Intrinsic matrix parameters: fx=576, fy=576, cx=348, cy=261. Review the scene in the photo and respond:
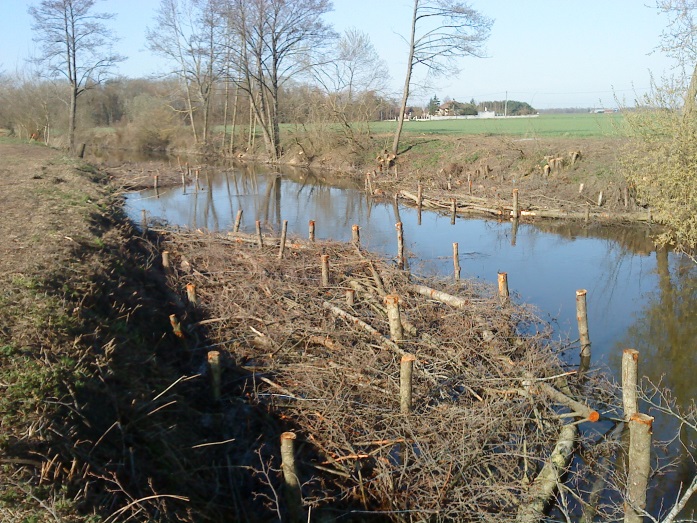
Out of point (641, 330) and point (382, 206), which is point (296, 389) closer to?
point (641, 330)

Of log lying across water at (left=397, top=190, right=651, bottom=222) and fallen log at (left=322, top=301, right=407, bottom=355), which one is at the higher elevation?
log lying across water at (left=397, top=190, right=651, bottom=222)

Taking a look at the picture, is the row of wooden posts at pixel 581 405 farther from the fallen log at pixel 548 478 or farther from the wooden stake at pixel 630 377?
the fallen log at pixel 548 478

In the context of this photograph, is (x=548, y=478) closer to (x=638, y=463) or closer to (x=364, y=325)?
(x=638, y=463)

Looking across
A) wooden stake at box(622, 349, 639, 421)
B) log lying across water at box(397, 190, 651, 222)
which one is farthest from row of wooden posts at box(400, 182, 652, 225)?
wooden stake at box(622, 349, 639, 421)

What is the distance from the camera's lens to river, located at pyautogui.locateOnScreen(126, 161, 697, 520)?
10453 mm

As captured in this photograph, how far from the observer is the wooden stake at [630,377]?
21.8 ft

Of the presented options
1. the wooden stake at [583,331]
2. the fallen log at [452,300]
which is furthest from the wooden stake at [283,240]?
the wooden stake at [583,331]

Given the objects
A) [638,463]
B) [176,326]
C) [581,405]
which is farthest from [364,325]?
[638,463]

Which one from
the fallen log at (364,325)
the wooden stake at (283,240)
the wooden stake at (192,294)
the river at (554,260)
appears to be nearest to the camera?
the fallen log at (364,325)

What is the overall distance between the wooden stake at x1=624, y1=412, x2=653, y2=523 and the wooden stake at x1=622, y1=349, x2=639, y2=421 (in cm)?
152

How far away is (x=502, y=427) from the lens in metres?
7.04

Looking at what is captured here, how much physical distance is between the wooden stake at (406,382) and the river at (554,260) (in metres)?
3.00

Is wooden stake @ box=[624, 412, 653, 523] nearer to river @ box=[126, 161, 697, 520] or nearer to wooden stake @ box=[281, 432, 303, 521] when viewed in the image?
river @ box=[126, 161, 697, 520]

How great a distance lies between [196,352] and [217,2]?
123 feet
